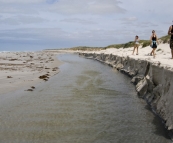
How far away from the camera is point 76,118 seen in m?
7.54

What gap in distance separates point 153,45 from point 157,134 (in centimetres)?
1187

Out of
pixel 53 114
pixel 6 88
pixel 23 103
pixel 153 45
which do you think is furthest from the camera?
pixel 153 45

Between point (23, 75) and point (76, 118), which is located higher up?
point (23, 75)

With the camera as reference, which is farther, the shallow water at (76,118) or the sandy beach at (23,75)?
the sandy beach at (23,75)

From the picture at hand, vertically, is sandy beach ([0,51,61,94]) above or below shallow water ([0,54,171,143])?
above

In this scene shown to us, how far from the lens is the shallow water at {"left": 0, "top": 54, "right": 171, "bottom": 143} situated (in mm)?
6105

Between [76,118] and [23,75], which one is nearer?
[76,118]

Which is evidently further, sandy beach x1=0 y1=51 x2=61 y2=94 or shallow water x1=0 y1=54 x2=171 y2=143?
sandy beach x1=0 y1=51 x2=61 y2=94

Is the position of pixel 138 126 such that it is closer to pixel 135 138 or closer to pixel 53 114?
pixel 135 138

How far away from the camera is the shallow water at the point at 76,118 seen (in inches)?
240

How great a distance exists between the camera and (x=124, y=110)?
8.66 metres

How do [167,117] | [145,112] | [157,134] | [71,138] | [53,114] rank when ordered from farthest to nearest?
[145,112] → [53,114] → [167,117] → [157,134] → [71,138]

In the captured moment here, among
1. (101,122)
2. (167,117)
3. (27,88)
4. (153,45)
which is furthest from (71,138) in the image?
(153,45)

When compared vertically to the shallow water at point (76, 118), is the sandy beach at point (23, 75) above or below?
above
